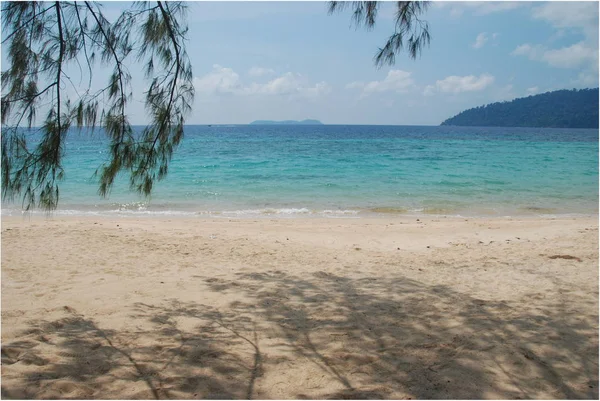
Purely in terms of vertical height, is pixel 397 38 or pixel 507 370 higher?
pixel 397 38

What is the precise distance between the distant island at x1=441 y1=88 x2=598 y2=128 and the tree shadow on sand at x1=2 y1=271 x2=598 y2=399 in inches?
3054

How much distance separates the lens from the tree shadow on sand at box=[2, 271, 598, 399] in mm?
2648

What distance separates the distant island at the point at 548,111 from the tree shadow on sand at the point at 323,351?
7756cm

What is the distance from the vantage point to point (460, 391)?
265 centimetres

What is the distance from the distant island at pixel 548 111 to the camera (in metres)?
73.2

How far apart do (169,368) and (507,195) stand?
1338cm

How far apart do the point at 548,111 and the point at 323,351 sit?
91.9 m

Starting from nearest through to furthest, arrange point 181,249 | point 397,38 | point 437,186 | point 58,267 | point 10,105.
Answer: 1. point 10,105
2. point 397,38
3. point 58,267
4. point 181,249
5. point 437,186

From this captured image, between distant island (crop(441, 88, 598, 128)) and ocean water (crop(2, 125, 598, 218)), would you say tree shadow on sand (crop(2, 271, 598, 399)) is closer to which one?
ocean water (crop(2, 125, 598, 218))

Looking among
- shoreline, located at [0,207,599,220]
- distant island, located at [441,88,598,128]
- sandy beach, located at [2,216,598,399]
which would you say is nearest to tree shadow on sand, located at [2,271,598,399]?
sandy beach, located at [2,216,598,399]

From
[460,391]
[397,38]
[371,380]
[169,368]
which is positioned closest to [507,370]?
[460,391]

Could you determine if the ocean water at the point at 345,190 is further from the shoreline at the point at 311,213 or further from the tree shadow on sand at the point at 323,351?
the tree shadow on sand at the point at 323,351

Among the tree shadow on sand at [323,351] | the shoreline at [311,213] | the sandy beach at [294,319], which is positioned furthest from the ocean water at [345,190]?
the tree shadow on sand at [323,351]

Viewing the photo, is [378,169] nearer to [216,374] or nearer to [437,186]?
[437,186]
